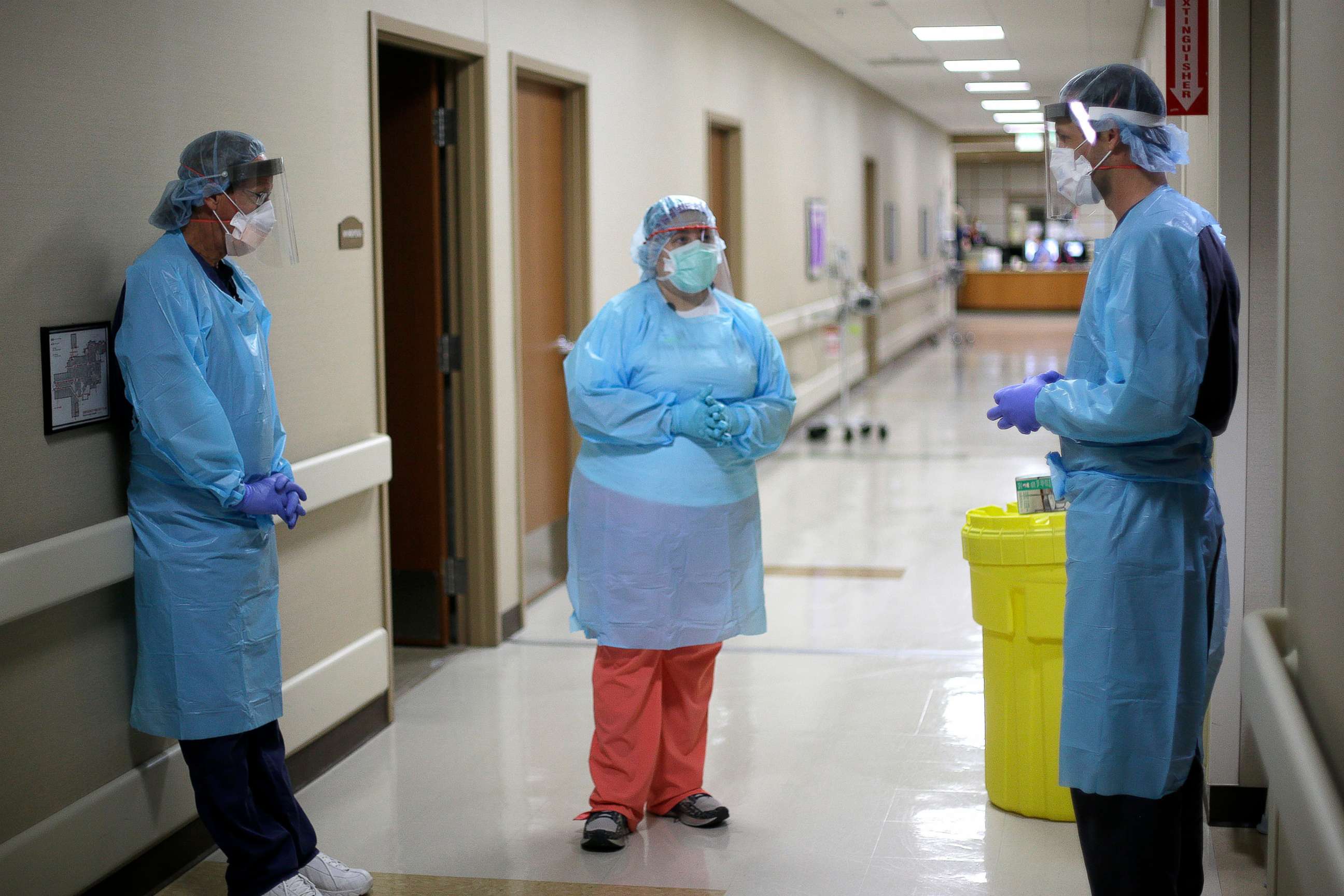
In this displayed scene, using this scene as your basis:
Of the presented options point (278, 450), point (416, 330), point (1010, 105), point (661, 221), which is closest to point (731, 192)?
point (416, 330)

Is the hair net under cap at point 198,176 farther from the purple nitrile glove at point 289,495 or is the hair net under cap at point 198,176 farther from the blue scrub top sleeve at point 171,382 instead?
the purple nitrile glove at point 289,495

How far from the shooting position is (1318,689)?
169cm

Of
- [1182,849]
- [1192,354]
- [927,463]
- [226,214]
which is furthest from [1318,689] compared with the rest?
[927,463]

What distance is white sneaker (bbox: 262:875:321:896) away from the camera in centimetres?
275

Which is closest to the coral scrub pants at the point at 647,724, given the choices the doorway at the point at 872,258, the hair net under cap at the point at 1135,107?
the hair net under cap at the point at 1135,107

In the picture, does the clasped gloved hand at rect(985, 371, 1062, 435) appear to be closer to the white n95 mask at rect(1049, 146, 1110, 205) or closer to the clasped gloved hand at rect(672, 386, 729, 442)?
the white n95 mask at rect(1049, 146, 1110, 205)

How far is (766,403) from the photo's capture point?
321 centimetres

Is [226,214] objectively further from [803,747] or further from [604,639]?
[803,747]

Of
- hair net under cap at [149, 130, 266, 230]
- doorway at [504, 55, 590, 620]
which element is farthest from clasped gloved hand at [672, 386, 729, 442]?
doorway at [504, 55, 590, 620]

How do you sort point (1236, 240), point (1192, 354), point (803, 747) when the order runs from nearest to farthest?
point (1192, 354)
point (1236, 240)
point (803, 747)

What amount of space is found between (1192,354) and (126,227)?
2123 millimetres

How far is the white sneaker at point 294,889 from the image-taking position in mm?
2748

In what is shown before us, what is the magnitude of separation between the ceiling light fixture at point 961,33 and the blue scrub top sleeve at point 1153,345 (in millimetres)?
7023

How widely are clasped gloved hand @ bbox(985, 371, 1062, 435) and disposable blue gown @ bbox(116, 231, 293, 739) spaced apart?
4.90ft
